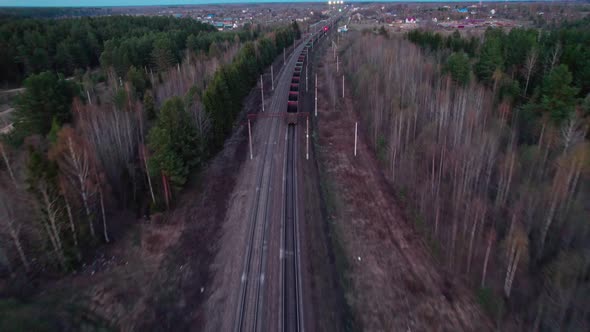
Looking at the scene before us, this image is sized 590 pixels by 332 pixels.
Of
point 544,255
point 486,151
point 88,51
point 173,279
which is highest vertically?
point 88,51

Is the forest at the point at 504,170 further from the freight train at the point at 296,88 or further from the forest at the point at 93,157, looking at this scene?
the forest at the point at 93,157

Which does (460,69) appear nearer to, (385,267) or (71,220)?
(385,267)

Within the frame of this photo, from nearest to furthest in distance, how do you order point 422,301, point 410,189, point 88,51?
point 422,301 < point 410,189 < point 88,51

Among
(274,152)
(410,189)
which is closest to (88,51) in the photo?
(274,152)

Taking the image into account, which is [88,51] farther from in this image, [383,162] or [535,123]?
[535,123]

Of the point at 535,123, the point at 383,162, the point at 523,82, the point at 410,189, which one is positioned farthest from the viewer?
the point at 523,82

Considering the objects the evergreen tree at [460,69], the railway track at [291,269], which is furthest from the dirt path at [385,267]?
the evergreen tree at [460,69]

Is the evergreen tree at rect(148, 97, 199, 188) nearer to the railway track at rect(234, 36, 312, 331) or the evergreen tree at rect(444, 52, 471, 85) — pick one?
the railway track at rect(234, 36, 312, 331)

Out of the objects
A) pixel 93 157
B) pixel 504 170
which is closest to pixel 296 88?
pixel 93 157
